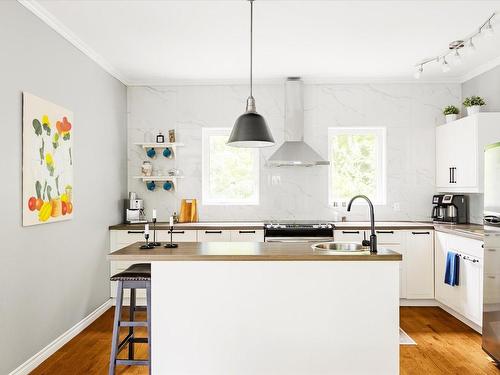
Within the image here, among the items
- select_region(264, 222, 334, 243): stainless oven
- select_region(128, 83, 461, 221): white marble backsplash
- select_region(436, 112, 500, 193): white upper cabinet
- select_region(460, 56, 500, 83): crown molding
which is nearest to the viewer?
select_region(436, 112, 500, 193): white upper cabinet

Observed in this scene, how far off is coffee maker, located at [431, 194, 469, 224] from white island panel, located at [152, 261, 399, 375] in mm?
2604

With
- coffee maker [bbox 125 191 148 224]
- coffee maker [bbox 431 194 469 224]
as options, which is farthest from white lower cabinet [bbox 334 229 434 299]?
coffee maker [bbox 125 191 148 224]

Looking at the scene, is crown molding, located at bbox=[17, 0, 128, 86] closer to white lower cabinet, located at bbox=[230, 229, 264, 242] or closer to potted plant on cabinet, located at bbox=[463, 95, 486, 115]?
white lower cabinet, located at bbox=[230, 229, 264, 242]

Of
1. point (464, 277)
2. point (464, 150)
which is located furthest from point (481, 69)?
point (464, 277)

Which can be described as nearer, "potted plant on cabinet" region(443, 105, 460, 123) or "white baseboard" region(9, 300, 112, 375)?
"white baseboard" region(9, 300, 112, 375)

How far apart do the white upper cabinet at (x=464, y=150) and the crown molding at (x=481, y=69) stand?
620 mm

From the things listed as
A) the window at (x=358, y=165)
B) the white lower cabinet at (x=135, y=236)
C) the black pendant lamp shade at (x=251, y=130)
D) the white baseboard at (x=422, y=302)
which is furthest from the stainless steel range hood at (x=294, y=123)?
the black pendant lamp shade at (x=251, y=130)

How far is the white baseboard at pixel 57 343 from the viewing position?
3155 millimetres

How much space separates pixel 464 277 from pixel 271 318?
7.81 ft

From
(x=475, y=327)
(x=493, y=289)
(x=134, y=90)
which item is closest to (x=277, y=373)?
(x=493, y=289)

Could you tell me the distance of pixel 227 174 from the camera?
222 inches

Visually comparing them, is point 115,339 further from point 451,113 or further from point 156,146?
point 451,113

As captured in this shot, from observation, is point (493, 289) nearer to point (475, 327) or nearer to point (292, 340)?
point (475, 327)

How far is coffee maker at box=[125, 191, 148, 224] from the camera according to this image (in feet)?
17.3
